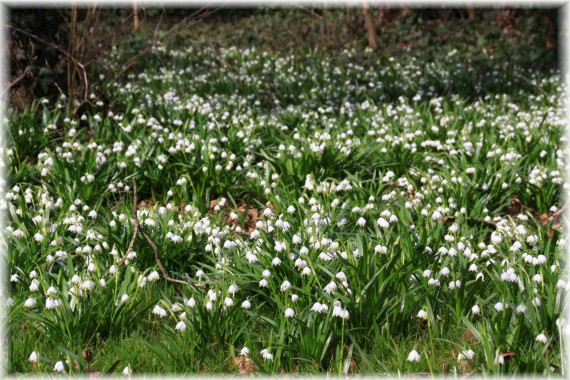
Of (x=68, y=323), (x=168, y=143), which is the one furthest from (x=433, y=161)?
(x=68, y=323)

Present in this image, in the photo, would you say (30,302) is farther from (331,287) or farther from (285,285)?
(331,287)

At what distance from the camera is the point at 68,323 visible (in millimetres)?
2977

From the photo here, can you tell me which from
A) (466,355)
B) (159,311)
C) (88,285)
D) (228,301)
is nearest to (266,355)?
(228,301)

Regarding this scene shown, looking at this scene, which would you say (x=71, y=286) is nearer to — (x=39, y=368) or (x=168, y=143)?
(x=39, y=368)

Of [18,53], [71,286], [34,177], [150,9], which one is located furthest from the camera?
[150,9]

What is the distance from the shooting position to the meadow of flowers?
288 cm

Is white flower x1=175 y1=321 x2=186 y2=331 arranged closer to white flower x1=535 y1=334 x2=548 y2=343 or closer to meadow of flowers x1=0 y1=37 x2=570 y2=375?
meadow of flowers x1=0 y1=37 x2=570 y2=375

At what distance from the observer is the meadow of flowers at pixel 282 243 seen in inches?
113

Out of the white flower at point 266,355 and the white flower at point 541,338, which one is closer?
the white flower at point 541,338

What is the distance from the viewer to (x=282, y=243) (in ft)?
11.4

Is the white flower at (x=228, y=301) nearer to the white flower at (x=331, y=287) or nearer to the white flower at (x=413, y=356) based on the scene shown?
the white flower at (x=331, y=287)

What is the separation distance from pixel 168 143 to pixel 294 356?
10.4 feet

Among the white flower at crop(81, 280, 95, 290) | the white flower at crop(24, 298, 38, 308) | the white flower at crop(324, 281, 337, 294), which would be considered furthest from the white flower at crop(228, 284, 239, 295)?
the white flower at crop(24, 298, 38, 308)

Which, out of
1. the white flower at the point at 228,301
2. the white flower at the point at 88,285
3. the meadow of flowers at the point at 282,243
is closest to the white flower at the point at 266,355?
the meadow of flowers at the point at 282,243
